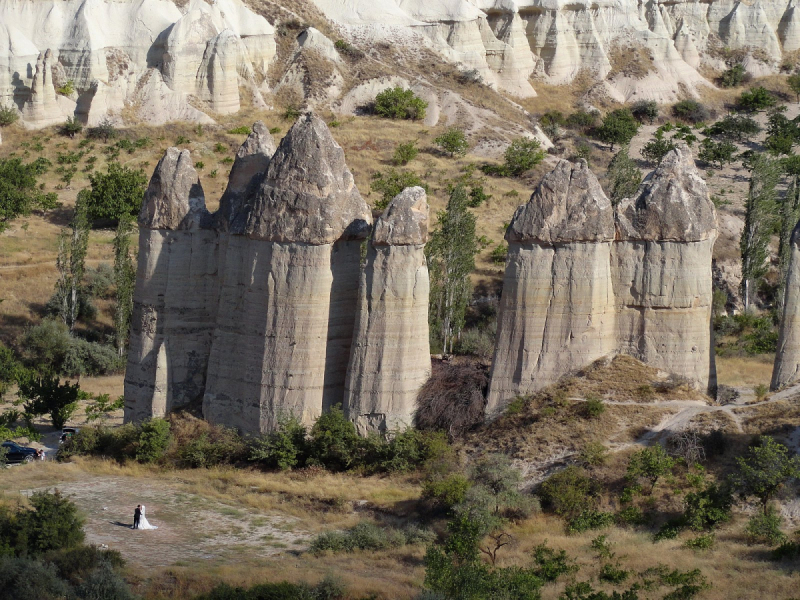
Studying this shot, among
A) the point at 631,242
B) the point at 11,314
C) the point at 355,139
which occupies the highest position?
the point at 355,139

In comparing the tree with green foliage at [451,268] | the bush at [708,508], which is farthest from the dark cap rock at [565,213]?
the tree with green foliage at [451,268]

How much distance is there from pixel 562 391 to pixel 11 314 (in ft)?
101

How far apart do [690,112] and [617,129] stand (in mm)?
10470

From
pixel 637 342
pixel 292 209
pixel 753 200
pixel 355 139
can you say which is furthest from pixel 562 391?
pixel 355 139

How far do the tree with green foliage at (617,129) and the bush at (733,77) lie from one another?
14.5 m

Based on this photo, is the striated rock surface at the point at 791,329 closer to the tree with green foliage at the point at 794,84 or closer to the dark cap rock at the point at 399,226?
the dark cap rock at the point at 399,226

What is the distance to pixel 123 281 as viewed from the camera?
49500 millimetres

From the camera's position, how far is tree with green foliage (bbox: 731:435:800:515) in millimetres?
25844

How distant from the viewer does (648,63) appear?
91312 mm

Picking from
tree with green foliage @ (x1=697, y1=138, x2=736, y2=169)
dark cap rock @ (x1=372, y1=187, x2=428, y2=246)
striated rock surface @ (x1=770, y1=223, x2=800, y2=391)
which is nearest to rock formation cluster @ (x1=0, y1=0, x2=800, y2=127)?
tree with green foliage @ (x1=697, y1=138, x2=736, y2=169)

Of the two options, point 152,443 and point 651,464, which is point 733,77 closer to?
point 152,443

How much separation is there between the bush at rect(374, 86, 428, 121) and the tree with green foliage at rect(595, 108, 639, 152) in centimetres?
1260

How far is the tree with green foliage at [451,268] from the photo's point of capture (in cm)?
4788

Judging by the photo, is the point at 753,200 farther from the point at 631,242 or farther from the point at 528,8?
the point at 528,8
